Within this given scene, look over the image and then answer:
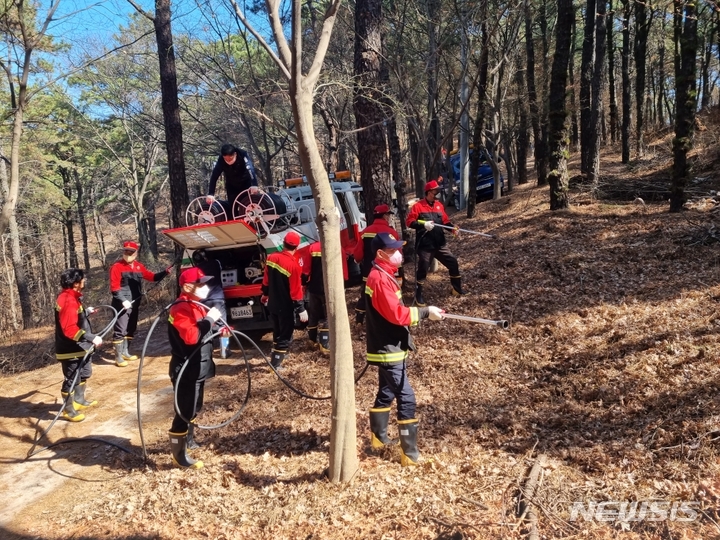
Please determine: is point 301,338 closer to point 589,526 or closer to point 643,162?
point 589,526

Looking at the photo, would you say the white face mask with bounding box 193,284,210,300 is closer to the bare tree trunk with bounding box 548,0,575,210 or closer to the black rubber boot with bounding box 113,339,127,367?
the black rubber boot with bounding box 113,339,127,367

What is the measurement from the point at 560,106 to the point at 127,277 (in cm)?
972

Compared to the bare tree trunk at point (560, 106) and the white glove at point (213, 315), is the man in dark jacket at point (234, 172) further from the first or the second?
the bare tree trunk at point (560, 106)

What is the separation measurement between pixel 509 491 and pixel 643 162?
15.9 metres

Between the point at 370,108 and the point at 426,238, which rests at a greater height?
the point at 370,108

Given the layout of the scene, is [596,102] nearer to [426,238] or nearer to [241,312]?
[426,238]

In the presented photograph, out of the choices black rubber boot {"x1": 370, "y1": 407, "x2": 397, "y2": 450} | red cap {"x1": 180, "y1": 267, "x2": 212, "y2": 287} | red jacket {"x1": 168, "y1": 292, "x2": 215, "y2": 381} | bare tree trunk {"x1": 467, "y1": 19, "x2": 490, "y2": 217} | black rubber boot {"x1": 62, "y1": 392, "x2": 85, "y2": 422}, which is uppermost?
bare tree trunk {"x1": 467, "y1": 19, "x2": 490, "y2": 217}

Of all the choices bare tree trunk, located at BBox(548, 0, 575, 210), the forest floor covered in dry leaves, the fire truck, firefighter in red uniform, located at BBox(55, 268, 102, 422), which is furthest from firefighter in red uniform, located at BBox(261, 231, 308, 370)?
bare tree trunk, located at BBox(548, 0, 575, 210)

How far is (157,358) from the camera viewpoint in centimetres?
898

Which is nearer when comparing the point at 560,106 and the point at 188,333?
the point at 188,333

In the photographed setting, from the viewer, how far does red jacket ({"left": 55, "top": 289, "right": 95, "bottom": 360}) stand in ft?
21.3

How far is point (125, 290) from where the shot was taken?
8.88m

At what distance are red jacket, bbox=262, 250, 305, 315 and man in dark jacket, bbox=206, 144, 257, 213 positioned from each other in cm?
191

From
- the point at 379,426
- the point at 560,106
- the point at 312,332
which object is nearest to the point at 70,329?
the point at 312,332
